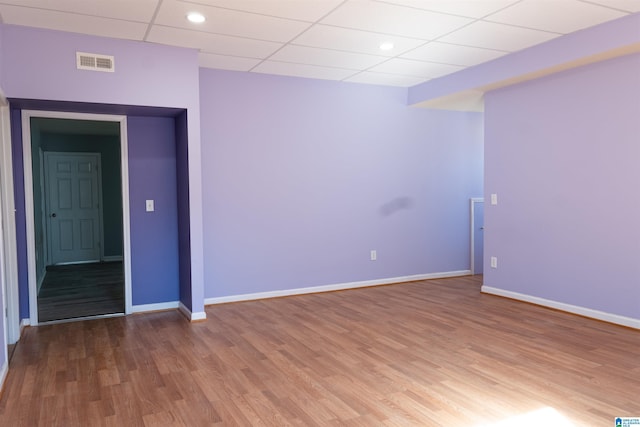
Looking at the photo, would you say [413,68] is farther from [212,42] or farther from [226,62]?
[212,42]

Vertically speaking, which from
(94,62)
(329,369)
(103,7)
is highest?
(103,7)

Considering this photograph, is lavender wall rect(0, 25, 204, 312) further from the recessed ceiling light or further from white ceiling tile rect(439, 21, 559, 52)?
white ceiling tile rect(439, 21, 559, 52)

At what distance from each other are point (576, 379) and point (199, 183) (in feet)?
11.4

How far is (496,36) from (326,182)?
2.50 metres

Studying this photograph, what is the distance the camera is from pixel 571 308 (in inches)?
179

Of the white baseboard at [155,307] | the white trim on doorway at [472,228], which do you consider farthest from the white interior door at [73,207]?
the white trim on doorway at [472,228]

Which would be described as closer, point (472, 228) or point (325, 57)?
point (325, 57)

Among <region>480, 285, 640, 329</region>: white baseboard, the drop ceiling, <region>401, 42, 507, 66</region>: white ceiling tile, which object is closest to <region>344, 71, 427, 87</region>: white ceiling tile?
the drop ceiling

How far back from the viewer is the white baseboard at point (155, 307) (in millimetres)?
4773

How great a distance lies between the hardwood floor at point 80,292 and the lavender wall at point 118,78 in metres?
1.38

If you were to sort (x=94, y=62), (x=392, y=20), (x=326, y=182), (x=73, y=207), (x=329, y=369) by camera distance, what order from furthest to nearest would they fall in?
(x=73, y=207) < (x=326, y=182) < (x=94, y=62) < (x=392, y=20) < (x=329, y=369)

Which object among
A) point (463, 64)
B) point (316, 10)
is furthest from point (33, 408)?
point (463, 64)

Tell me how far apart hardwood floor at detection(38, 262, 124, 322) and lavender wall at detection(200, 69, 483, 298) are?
1273mm

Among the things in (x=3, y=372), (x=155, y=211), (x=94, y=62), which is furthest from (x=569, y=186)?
(x=3, y=372)
